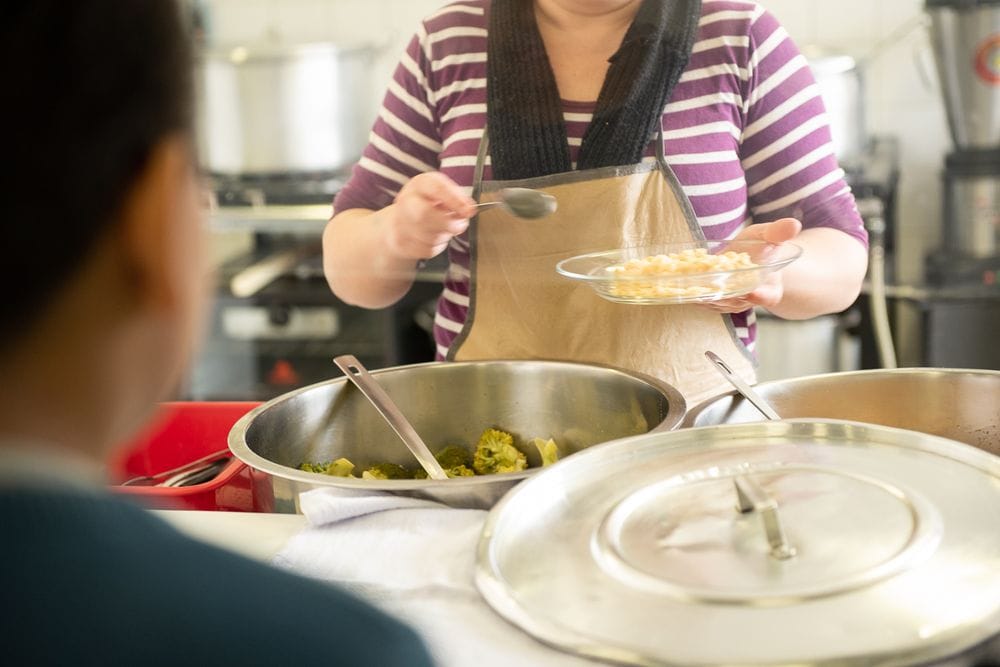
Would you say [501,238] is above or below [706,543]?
above

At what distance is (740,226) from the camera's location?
3.47ft

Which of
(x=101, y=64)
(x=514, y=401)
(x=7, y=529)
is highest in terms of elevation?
(x=101, y=64)

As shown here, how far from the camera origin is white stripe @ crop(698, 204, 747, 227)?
1046 mm

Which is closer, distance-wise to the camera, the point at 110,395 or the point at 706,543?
the point at 110,395

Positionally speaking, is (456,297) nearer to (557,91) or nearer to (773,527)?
(557,91)

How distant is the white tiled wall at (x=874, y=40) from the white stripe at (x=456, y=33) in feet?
2.41

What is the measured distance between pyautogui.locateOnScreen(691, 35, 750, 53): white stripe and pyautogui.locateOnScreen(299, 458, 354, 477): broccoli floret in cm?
47

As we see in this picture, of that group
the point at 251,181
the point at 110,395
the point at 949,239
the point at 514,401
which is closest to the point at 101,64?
the point at 110,395

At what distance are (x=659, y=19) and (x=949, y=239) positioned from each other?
1.00 m

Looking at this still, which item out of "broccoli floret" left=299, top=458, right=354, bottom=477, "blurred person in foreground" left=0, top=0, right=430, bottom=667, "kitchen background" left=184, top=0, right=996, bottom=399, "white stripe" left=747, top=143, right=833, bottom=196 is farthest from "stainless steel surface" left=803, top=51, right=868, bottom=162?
"blurred person in foreground" left=0, top=0, right=430, bottom=667

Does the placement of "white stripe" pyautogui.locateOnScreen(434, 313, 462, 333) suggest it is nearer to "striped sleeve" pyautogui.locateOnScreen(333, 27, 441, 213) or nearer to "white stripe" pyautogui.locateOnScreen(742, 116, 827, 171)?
"striped sleeve" pyautogui.locateOnScreen(333, 27, 441, 213)

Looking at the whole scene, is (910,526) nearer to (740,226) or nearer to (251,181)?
(740,226)

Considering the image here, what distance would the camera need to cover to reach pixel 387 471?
3.18ft

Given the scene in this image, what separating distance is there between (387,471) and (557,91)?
379 mm
